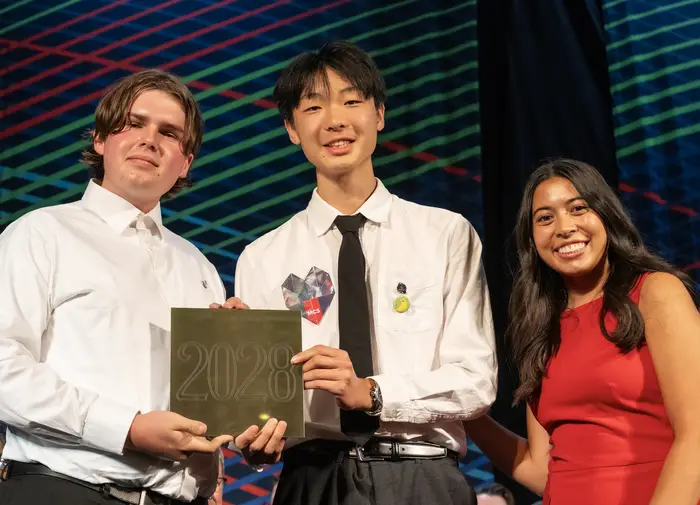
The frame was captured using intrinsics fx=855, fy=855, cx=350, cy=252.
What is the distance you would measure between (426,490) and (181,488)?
604mm

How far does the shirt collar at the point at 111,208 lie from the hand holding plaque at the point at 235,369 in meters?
0.39

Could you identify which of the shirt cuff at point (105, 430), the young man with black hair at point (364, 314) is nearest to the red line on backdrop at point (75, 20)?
the young man with black hair at point (364, 314)

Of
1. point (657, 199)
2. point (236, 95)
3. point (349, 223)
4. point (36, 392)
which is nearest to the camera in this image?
point (36, 392)

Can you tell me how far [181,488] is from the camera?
2.02 metres

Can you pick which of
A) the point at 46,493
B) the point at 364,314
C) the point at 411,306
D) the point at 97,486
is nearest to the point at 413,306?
the point at 411,306

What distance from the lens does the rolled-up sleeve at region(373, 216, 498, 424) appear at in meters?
2.13

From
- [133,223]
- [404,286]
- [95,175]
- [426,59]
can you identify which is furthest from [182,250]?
[426,59]

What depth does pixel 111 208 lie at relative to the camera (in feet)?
7.31

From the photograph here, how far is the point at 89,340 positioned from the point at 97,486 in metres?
0.33

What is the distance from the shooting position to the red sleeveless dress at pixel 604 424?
2020mm

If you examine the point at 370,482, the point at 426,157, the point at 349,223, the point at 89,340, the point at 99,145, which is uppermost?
the point at 426,157

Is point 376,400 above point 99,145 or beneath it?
beneath

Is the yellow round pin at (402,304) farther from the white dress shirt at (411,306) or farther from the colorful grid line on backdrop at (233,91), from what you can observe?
the colorful grid line on backdrop at (233,91)

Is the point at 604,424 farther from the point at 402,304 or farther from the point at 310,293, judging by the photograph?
the point at 310,293
